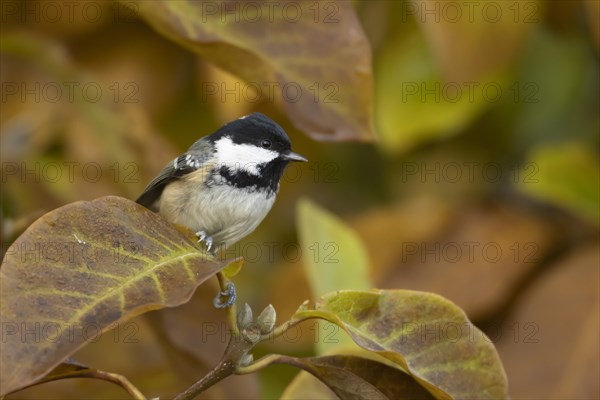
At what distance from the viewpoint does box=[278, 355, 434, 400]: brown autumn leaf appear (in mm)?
1352

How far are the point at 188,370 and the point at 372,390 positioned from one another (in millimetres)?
515

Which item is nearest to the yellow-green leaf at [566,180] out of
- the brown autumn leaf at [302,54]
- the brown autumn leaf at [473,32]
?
the brown autumn leaf at [473,32]

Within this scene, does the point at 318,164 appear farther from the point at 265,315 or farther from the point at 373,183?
the point at 265,315

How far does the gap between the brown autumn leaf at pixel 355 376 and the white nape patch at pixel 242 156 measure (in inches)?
32.7

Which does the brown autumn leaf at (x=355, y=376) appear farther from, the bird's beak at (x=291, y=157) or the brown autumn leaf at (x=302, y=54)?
the bird's beak at (x=291, y=157)

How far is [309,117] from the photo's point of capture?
5.38 feet

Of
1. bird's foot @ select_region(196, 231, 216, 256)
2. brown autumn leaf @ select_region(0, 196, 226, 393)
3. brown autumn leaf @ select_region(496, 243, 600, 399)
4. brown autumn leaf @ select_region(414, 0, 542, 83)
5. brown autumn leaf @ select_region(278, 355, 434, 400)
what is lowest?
brown autumn leaf @ select_region(496, 243, 600, 399)

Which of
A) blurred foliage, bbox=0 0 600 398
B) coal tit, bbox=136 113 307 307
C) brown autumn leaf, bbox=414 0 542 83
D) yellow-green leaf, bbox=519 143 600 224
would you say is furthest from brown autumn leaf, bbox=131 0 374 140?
yellow-green leaf, bbox=519 143 600 224

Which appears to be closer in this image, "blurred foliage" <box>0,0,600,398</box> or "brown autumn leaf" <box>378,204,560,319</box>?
"blurred foliage" <box>0,0,600,398</box>

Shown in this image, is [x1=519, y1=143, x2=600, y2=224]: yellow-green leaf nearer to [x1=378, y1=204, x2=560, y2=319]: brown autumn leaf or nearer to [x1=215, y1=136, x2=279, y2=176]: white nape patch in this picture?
[x1=378, y1=204, x2=560, y2=319]: brown autumn leaf

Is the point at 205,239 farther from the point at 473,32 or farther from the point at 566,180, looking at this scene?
the point at 566,180

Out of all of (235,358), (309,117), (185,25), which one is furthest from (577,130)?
(235,358)

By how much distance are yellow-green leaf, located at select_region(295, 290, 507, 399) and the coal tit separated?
81 centimetres

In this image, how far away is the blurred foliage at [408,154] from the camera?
208 centimetres
